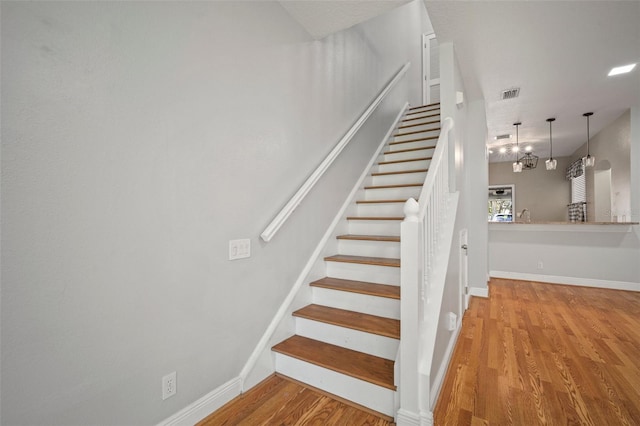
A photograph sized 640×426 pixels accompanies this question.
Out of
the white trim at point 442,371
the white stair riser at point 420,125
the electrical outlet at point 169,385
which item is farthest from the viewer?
the white stair riser at point 420,125

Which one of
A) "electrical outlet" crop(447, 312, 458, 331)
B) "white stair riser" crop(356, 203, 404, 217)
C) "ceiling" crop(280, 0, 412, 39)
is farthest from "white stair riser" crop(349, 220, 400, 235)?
"ceiling" crop(280, 0, 412, 39)

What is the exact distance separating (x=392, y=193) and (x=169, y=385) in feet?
8.47

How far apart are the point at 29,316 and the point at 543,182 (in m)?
9.46

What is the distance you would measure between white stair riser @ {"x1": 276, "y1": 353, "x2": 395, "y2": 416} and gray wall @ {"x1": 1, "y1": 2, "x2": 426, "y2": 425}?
0.31m

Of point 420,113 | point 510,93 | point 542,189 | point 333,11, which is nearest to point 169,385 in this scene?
point 333,11

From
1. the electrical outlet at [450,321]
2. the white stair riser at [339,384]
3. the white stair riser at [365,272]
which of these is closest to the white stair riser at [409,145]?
the white stair riser at [365,272]

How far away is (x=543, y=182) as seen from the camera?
755 cm

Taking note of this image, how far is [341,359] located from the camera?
1.83 meters

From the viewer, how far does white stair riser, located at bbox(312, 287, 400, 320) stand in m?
2.04

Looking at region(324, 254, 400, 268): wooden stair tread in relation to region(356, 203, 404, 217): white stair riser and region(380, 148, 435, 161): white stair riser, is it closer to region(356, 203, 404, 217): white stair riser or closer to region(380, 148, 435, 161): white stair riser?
region(356, 203, 404, 217): white stair riser

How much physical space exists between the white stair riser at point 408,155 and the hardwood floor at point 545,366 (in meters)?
1.94

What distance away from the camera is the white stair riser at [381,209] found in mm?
2963

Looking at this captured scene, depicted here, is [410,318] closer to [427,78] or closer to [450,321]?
[450,321]

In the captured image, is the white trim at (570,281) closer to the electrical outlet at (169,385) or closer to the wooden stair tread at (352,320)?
the wooden stair tread at (352,320)
